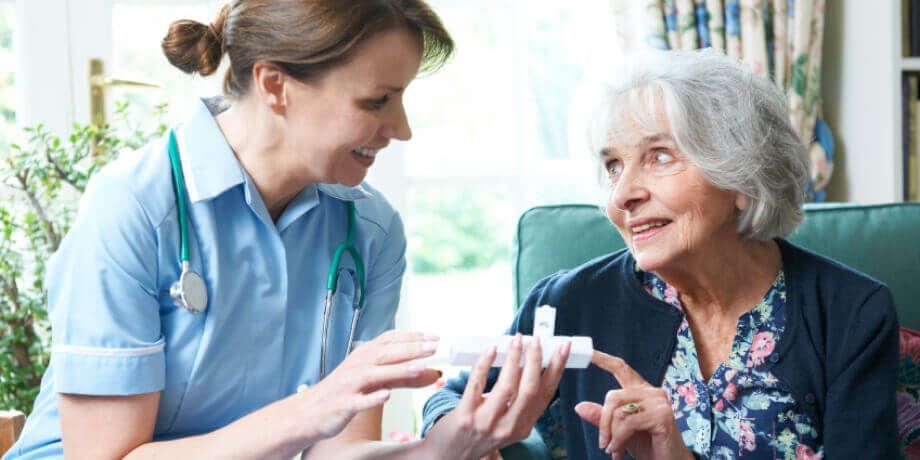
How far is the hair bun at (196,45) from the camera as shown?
138cm

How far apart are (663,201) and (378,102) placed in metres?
0.49

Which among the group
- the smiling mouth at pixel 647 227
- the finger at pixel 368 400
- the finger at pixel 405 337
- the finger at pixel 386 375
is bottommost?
the finger at pixel 368 400

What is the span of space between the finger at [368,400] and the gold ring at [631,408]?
1.29ft

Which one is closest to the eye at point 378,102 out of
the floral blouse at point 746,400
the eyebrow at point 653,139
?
the eyebrow at point 653,139

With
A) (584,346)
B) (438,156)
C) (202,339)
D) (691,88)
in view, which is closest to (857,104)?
(438,156)

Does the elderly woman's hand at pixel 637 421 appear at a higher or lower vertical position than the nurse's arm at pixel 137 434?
lower

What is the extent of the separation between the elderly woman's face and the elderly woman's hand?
214 millimetres

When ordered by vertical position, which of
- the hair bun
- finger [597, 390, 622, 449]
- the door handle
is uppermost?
the door handle

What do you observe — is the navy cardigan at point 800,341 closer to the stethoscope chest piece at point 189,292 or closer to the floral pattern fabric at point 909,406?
the floral pattern fabric at point 909,406

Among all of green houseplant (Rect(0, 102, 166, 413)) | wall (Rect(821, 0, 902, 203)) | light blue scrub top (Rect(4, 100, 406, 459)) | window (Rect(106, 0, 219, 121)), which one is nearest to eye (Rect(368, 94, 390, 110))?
light blue scrub top (Rect(4, 100, 406, 459))

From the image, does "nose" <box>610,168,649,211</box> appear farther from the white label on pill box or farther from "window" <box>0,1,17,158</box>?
"window" <box>0,1,17,158</box>

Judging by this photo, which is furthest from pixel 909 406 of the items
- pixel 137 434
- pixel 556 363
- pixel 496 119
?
pixel 496 119

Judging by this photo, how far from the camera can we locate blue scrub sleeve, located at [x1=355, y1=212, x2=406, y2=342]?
154 centimetres

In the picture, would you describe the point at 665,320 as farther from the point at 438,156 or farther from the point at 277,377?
the point at 438,156
